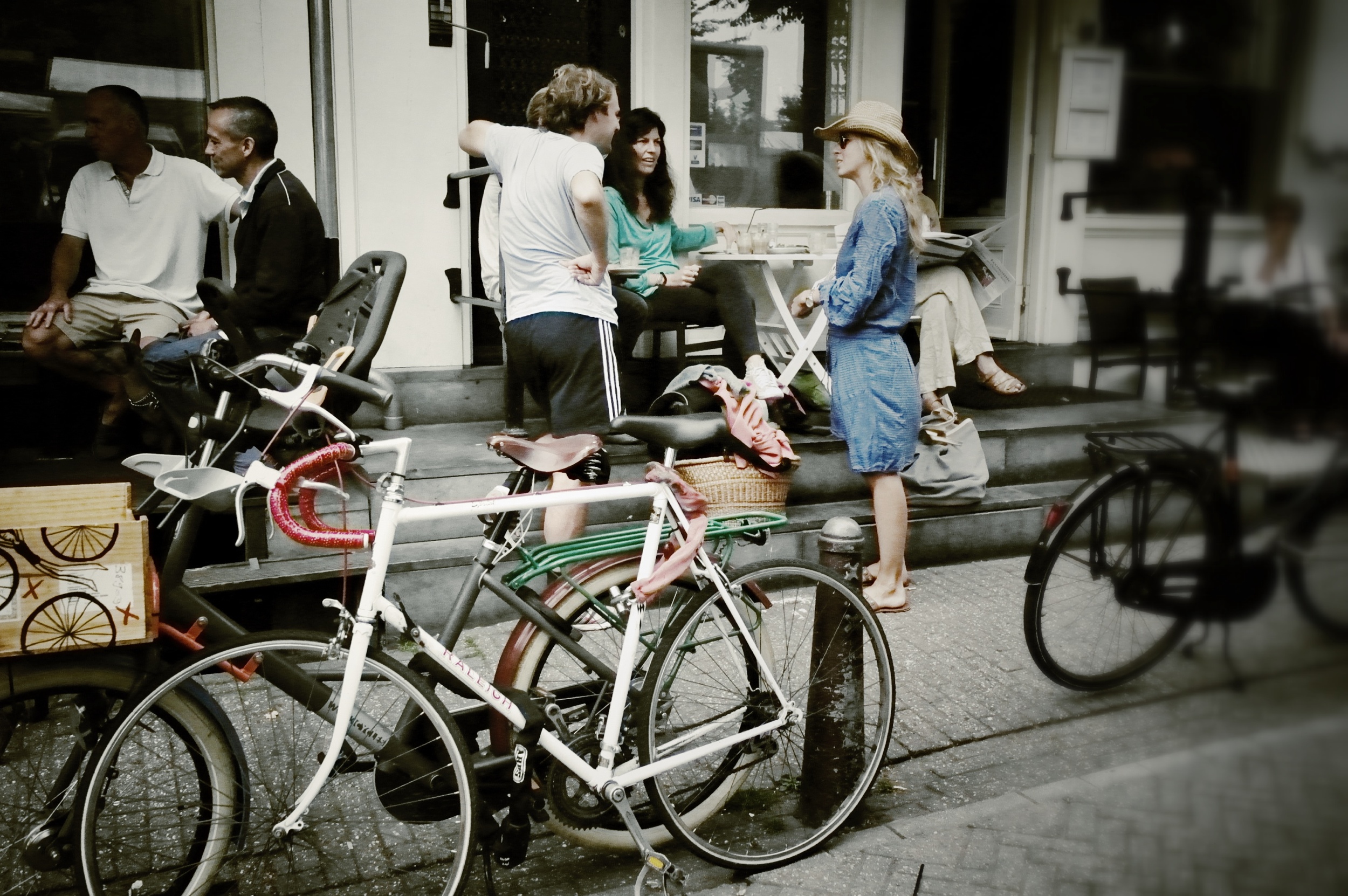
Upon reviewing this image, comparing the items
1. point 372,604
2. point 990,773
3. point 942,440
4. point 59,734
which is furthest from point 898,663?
point 59,734

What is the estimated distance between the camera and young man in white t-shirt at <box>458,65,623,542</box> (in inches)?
154

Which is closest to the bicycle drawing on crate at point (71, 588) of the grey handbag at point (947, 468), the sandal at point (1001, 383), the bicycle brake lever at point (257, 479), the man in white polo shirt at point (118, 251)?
the bicycle brake lever at point (257, 479)

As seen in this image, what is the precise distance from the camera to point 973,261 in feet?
19.2

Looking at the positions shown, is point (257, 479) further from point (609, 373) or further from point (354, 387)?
point (609, 373)

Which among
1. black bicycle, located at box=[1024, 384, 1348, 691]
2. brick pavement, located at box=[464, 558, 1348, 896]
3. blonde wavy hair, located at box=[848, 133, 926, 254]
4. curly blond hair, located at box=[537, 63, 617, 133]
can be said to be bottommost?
brick pavement, located at box=[464, 558, 1348, 896]

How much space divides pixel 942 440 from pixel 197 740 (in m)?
4.12

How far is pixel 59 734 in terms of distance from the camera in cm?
248

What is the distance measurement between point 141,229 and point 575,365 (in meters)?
2.50

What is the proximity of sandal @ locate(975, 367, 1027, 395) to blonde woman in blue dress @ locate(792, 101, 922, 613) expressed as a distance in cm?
156

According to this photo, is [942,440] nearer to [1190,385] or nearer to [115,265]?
[115,265]

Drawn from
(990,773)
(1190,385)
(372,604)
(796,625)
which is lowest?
(990,773)

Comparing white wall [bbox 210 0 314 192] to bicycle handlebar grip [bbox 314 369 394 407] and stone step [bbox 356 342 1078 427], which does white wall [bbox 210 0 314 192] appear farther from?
bicycle handlebar grip [bbox 314 369 394 407]

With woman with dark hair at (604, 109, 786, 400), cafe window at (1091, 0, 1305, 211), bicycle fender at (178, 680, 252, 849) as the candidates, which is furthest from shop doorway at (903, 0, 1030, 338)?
cafe window at (1091, 0, 1305, 211)

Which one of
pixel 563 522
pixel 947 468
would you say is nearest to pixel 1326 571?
pixel 563 522
